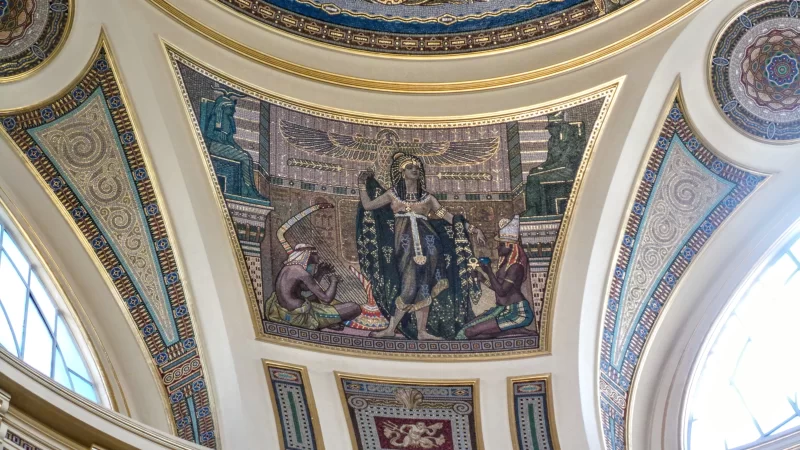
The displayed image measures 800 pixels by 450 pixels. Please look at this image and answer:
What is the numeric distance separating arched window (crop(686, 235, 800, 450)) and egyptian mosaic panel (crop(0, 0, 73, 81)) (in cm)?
756

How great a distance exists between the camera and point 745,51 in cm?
1202

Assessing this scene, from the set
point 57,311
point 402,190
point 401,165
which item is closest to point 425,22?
point 401,165

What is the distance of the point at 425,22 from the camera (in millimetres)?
12695

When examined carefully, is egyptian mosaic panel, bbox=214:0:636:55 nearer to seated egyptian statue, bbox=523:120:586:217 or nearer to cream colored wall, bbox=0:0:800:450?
cream colored wall, bbox=0:0:800:450

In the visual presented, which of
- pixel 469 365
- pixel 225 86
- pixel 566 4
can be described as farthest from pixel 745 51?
pixel 225 86

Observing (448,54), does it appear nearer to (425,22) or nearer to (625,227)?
(425,22)

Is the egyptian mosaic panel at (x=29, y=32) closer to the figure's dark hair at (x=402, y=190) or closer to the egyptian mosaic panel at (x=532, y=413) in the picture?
the figure's dark hair at (x=402, y=190)

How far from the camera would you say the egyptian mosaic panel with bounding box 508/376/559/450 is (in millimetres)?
12172

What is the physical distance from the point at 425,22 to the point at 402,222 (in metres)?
2.27

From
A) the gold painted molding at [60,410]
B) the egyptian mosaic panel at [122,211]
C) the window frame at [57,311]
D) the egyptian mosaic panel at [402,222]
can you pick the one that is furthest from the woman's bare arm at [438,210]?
the gold painted molding at [60,410]

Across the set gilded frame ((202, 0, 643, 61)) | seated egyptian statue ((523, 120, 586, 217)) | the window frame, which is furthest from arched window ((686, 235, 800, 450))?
the window frame

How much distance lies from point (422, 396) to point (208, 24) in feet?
15.2

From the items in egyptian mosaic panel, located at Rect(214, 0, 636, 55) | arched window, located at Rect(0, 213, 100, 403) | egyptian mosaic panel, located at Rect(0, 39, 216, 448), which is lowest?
arched window, located at Rect(0, 213, 100, 403)

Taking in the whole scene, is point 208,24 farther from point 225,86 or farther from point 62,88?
point 62,88
